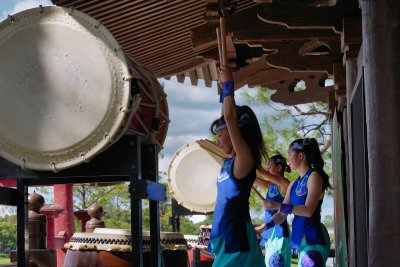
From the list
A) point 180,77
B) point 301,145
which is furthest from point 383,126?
point 180,77

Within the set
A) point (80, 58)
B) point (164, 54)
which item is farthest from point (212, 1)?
point (164, 54)

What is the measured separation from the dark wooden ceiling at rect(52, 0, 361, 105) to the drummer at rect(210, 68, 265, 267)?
83 cm

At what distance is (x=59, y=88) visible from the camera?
3.88m

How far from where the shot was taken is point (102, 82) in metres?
3.84

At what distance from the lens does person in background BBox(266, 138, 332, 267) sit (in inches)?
174

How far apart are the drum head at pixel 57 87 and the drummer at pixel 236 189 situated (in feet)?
2.84

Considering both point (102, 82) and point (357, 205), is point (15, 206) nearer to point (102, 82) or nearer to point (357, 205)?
point (102, 82)

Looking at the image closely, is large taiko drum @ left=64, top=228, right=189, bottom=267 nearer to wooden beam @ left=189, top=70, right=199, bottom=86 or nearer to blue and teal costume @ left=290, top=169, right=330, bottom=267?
blue and teal costume @ left=290, top=169, right=330, bottom=267

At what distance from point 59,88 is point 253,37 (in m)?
1.07

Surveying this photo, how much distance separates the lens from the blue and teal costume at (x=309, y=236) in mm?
4496

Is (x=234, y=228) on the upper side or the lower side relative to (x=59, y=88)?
lower

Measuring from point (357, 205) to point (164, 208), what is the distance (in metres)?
15.3

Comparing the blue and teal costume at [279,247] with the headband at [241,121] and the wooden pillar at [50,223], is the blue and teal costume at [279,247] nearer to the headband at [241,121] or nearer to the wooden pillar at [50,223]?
the headband at [241,121]

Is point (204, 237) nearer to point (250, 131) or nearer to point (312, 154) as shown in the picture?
point (312, 154)
